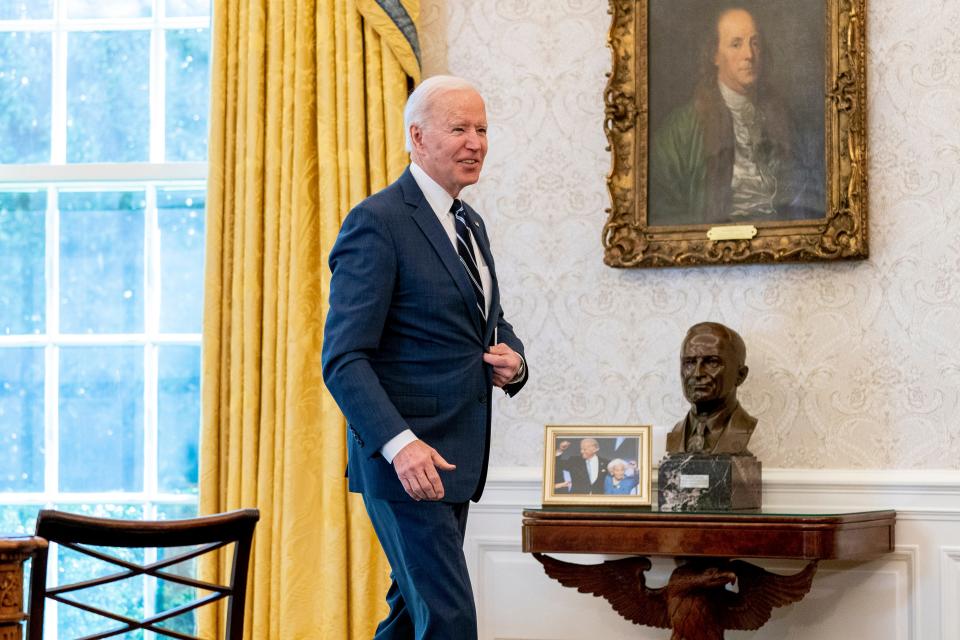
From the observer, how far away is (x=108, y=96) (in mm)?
4629

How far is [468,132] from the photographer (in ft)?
9.43

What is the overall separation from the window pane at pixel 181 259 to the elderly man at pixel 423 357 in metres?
1.81

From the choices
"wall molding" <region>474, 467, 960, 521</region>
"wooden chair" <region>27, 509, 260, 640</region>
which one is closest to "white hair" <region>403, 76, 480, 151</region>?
"wooden chair" <region>27, 509, 260, 640</region>

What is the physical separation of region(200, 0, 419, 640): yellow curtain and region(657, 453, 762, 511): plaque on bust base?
3.35 ft

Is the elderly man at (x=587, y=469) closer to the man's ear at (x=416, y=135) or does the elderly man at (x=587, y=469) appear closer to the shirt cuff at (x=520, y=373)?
the shirt cuff at (x=520, y=373)

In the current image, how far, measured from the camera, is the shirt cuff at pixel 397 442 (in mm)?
2596

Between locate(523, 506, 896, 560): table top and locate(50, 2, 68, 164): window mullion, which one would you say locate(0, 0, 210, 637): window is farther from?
locate(523, 506, 896, 560): table top

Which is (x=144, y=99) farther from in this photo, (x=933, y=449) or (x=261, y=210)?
(x=933, y=449)

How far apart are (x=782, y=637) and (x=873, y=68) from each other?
1700 mm

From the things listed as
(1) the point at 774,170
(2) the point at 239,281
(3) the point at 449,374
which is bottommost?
(3) the point at 449,374

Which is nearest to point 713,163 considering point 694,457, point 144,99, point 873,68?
point 873,68

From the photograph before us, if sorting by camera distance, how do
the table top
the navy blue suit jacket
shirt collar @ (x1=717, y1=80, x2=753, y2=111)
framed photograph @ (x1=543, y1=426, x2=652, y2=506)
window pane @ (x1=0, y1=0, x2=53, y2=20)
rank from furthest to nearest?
window pane @ (x1=0, y1=0, x2=53, y2=20)
shirt collar @ (x1=717, y1=80, x2=753, y2=111)
framed photograph @ (x1=543, y1=426, x2=652, y2=506)
the table top
the navy blue suit jacket

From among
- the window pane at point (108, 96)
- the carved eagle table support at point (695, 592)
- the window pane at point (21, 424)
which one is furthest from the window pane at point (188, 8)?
the carved eagle table support at point (695, 592)

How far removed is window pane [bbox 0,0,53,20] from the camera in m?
4.69
